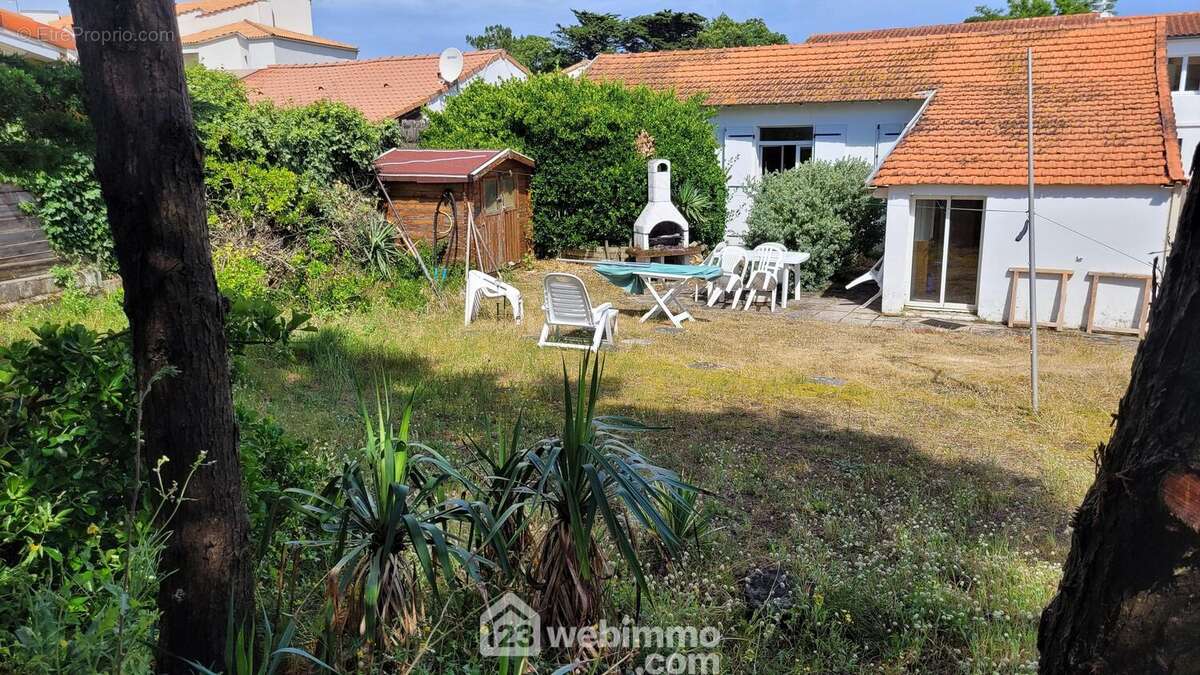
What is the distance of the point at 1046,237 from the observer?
477 inches

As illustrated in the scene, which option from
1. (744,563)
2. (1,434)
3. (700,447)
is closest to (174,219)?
(1,434)

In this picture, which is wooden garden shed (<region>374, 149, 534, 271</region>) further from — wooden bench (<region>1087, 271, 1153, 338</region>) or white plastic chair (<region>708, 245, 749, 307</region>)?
wooden bench (<region>1087, 271, 1153, 338</region>)

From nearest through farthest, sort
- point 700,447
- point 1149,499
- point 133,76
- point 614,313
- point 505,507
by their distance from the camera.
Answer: point 1149,499
point 133,76
point 505,507
point 700,447
point 614,313

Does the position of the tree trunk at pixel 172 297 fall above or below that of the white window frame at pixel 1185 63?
below

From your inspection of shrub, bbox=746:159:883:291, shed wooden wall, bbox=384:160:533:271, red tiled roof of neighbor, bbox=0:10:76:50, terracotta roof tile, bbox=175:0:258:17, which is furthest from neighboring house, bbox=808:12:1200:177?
terracotta roof tile, bbox=175:0:258:17

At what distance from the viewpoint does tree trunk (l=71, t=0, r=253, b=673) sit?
2.21 metres

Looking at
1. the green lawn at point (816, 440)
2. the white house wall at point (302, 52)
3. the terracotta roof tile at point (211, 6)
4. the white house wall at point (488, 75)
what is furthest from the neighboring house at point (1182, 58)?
the terracotta roof tile at point (211, 6)

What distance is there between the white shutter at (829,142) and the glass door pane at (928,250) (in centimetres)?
459

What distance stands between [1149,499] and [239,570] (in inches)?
99.4

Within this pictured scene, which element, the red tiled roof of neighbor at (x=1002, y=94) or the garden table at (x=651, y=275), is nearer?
the garden table at (x=651, y=275)

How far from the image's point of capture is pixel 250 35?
32.2m

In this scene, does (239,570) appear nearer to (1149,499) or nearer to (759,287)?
(1149,499)

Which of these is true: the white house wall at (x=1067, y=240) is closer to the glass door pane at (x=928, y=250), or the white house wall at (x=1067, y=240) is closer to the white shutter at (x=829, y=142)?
the glass door pane at (x=928, y=250)

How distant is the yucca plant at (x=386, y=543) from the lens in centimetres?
252
